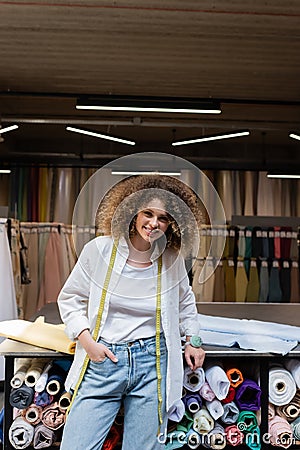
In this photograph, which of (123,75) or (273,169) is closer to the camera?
(123,75)

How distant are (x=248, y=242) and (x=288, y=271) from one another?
0.60m

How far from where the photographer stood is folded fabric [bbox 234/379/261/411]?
8.27 ft

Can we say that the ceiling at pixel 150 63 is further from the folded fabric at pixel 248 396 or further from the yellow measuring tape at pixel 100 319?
the folded fabric at pixel 248 396

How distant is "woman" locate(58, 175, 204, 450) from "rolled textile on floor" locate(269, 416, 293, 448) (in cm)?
54

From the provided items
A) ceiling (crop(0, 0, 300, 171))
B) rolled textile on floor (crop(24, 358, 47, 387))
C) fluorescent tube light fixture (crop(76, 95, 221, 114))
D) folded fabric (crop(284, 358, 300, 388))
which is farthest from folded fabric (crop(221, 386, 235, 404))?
fluorescent tube light fixture (crop(76, 95, 221, 114))

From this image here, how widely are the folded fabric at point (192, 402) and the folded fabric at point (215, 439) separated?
0.12 metres

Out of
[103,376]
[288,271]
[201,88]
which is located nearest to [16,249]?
[201,88]

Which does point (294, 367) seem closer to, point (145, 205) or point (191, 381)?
point (191, 381)

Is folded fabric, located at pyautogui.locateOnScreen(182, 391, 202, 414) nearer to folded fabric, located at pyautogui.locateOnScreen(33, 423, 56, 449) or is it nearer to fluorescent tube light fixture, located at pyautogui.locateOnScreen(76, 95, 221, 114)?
folded fabric, located at pyautogui.locateOnScreen(33, 423, 56, 449)

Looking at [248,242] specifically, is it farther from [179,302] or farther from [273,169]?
[179,302]

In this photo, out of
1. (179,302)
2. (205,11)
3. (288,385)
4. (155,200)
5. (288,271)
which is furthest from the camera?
(288,271)

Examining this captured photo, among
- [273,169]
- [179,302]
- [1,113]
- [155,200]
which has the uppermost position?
[1,113]

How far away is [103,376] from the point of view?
2191mm
